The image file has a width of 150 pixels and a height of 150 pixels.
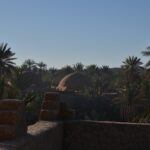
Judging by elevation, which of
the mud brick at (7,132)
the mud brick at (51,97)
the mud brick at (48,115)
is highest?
the mud brick at (51,97)

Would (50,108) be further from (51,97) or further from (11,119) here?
(11,119)

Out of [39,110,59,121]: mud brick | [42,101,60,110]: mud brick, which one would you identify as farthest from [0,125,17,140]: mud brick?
[42,101,60,110]: mud brick

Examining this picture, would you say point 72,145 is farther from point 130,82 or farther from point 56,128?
point 130,82

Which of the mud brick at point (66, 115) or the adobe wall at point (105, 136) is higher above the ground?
the mud brick at point (66, 115)

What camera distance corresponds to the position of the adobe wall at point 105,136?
12.0 metres

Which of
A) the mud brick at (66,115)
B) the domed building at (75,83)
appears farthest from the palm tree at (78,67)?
the mud brick at (66,115)

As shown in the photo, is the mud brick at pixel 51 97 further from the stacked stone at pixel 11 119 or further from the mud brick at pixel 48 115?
the stacked stone at pixel 11 119

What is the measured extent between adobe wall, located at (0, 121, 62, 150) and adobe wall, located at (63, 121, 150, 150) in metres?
0.57

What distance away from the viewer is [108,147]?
486 inches

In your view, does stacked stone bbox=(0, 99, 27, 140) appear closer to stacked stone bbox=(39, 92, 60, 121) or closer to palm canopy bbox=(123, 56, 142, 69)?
stacked stone bbox=(39, 92, 60, 121)

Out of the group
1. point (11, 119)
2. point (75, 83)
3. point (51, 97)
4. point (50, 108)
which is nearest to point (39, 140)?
point (11, 119)

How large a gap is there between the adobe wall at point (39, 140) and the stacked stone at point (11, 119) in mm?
158

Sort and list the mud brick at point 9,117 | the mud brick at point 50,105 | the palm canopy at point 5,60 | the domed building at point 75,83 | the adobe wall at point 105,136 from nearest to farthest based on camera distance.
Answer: the mud brick at point 9,117
the adobe wall at point 105,136
the mud brick at point 50,105
the palm canopy at point 5,60
the domed building at point 75,83

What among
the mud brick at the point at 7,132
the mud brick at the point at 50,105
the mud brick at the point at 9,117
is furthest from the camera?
the mud brick at the point at 50,105
